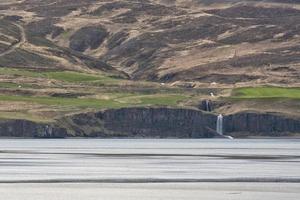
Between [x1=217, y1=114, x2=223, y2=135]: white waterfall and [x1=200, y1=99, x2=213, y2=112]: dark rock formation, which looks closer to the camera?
[x1=217, y1=114, x2=223, y2=135]: white waterfall

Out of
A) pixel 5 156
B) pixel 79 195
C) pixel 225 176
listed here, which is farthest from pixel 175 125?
pixel 79 195

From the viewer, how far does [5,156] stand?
98.2 metres

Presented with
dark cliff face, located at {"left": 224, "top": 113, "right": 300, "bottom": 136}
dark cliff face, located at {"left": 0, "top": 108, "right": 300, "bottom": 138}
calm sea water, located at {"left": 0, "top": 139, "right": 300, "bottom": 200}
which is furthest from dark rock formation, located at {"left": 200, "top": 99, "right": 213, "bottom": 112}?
calm sea water, located at {"left": 0, "top": 139, "right": 300, "bottom": 200}

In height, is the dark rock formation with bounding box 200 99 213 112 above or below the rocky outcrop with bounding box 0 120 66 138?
below

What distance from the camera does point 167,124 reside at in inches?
6978

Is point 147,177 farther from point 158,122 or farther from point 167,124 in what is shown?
point 167,124

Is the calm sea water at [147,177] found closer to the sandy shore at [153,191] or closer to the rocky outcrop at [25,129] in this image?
the sandy shore at [153,191]

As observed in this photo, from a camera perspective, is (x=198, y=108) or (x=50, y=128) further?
(x=198, y=108)

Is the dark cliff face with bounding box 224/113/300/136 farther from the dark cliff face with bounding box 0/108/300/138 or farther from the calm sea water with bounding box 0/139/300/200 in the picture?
the calm sea water with bounding box 0/139/300/200

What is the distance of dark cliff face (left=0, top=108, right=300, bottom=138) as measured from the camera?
172m

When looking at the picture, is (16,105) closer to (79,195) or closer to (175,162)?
(175,162)

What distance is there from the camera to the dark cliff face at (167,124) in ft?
566

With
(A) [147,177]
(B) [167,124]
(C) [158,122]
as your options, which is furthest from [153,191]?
(B) [167,124]

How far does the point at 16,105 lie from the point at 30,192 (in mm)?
116714
